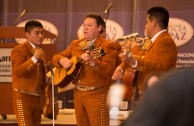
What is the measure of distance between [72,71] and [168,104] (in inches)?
112

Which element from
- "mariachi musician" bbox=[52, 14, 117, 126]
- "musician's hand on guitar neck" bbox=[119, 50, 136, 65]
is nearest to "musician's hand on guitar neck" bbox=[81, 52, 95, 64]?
"mariachi musician" bbox=[52, 14, 117, 126]

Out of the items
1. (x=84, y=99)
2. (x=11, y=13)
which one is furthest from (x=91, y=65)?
(x=11, y=13)

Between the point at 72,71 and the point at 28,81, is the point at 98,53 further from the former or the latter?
the point at 28,81

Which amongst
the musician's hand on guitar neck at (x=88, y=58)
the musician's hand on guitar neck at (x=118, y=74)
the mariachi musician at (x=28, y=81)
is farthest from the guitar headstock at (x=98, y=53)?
the mariachi musician at (x=28, y=81)

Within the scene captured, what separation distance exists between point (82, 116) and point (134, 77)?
641mm

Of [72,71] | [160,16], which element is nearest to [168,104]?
[160,16]

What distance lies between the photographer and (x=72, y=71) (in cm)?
409

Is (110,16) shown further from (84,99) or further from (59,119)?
(84,99)

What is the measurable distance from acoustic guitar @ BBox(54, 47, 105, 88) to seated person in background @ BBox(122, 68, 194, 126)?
8.88 feet

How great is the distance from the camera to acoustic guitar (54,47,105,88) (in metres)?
4.02

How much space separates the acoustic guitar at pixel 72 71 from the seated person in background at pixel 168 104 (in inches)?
107

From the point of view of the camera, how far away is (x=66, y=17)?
27.2 ft

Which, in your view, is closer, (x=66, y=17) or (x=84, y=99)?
(x=84, y=99)

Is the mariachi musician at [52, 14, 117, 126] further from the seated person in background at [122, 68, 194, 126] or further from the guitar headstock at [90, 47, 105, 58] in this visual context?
the seated person in background at [122, 68, 194, 126]
